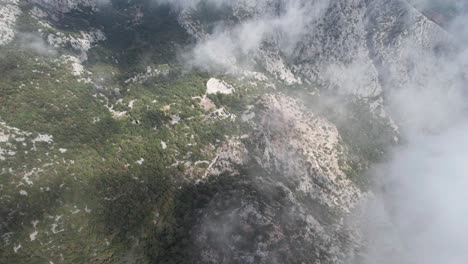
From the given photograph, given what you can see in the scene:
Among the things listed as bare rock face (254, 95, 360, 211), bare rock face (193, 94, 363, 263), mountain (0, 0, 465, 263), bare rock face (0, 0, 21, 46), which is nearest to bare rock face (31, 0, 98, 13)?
mountain (0, 0, 465, 263)

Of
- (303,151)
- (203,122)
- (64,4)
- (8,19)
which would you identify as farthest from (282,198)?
(64,4)

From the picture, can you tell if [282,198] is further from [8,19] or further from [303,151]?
[8,19]

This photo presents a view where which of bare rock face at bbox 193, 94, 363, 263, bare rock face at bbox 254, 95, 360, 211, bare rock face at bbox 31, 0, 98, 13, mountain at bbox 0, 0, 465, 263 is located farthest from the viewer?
bare rock face at bbox 31, 0, 98, 13

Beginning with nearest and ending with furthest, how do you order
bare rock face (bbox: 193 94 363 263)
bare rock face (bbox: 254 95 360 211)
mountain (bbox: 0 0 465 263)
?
mountain (bbox: 0 0 465 263), bare rock face (bbox: 193 94 363 263), bare rock face (bbox: 254 95 360 211)

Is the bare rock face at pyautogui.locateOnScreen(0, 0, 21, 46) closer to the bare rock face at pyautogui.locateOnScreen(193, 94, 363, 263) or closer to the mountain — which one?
the mountain

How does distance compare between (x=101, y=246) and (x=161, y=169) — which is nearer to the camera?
(x=101, y=246)

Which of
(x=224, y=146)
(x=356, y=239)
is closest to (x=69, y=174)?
Answer: (x=224, y=146)

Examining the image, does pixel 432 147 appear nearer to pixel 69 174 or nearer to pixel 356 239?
pixel 356 239

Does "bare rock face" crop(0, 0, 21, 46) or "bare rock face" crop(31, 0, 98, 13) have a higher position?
"bare rock face" crop(31, 0, 98, 13)

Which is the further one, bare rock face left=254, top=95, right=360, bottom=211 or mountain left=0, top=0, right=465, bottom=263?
bare rock face left=254, top=95, right=360, bottom=211
